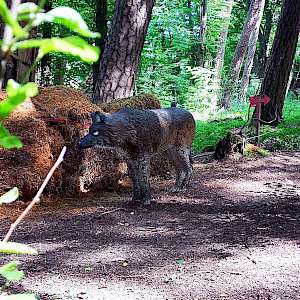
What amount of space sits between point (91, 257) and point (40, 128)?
2.34 m

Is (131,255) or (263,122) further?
(263,122)

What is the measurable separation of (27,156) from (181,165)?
198 cm

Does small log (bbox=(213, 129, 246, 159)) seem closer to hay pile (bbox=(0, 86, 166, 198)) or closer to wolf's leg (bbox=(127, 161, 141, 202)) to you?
hay pile (bbox=(0, 86, 166, 198))

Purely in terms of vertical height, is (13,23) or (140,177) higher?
(13,23)

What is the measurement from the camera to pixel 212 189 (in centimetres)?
670

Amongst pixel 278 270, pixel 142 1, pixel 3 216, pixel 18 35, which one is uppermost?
pixel 142 1

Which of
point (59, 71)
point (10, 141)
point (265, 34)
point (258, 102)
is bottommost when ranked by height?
point (59, 71)

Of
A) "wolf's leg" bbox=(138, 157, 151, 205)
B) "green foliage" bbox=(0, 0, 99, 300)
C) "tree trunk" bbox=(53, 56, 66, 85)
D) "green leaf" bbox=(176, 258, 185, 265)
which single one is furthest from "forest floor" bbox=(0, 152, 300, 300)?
"tree trunk" bbox=(53, 56, 66, 85)

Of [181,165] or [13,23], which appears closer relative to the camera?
[13,23]

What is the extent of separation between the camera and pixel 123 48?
805 cm

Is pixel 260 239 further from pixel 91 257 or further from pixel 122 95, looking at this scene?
pixel 122 95

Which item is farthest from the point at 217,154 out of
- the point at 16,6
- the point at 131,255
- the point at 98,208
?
the point at 16,6

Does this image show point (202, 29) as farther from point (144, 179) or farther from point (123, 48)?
point (144, 179)

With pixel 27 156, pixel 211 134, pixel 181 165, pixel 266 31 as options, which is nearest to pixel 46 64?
pixel 211 134
